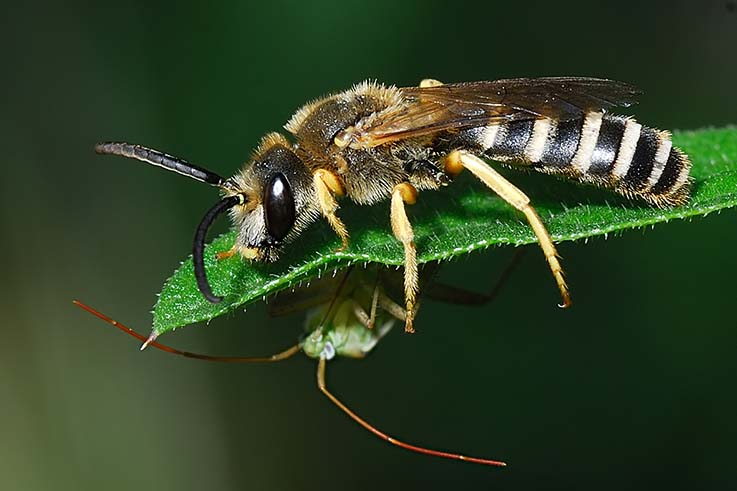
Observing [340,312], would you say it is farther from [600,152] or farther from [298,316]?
[298,316]

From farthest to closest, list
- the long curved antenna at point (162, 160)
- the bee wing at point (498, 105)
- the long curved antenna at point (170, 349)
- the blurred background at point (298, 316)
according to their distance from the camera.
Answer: the blurred background at point (298, 316) → the bee wing at point (498, 105) → the long curved antenna at point (170, 349) → the long curved antenna at point (162, 160)

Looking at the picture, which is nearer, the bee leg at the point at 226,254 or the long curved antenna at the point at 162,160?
the long curved antenna at the point at 162,160

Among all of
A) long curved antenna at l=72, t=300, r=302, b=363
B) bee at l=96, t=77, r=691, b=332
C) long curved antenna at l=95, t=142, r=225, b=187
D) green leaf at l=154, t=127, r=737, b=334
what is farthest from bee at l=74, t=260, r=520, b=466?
long curved antenna at l=95, t=142, r=225, b=187

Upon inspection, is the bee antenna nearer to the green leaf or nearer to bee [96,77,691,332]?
the green leaf

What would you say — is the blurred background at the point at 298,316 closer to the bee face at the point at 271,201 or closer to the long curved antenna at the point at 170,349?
the long curved antenna at the point at 170,349

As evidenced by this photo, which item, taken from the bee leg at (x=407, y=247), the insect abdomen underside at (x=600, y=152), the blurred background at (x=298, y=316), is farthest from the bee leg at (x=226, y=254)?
the blurred background at (x=298, y=316)

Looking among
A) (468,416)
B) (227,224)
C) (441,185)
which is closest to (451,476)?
(468,416)

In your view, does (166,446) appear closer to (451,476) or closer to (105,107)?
(451,476)
